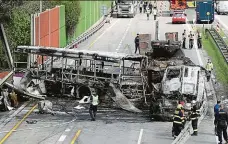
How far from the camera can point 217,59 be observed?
141 ft

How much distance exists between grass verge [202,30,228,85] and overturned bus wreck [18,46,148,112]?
7771 millimetres

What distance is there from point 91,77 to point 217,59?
16.3 m

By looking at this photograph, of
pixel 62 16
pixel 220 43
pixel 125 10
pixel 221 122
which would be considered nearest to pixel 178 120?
pixel 221 122

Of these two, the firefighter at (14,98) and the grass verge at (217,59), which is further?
the grass verge at (217,59)

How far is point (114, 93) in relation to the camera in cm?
2744

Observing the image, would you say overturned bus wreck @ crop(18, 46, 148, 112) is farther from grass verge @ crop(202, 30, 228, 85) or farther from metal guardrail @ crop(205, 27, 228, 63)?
metal guardrail @ crop(205, 27, 228, 63)

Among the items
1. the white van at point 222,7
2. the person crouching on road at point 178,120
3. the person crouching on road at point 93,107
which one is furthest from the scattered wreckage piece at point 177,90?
the white van at point 222,7

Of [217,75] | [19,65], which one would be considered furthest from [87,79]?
[19,65]

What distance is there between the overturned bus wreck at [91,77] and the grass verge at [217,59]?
7.77 meters

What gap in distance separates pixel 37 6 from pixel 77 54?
2543cm

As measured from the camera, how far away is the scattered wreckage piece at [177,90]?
81.3ft

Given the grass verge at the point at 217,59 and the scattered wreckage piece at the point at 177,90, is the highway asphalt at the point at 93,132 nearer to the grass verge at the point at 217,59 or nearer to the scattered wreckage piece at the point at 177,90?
the scattered wreckage piece at the point at 177,90

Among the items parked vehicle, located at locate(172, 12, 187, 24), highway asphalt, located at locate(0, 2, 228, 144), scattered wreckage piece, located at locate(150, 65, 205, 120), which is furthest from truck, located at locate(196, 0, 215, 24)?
highway asphalt, located at locate(0, 2, 228, 144)

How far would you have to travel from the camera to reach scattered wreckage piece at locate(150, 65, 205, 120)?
24.8m
